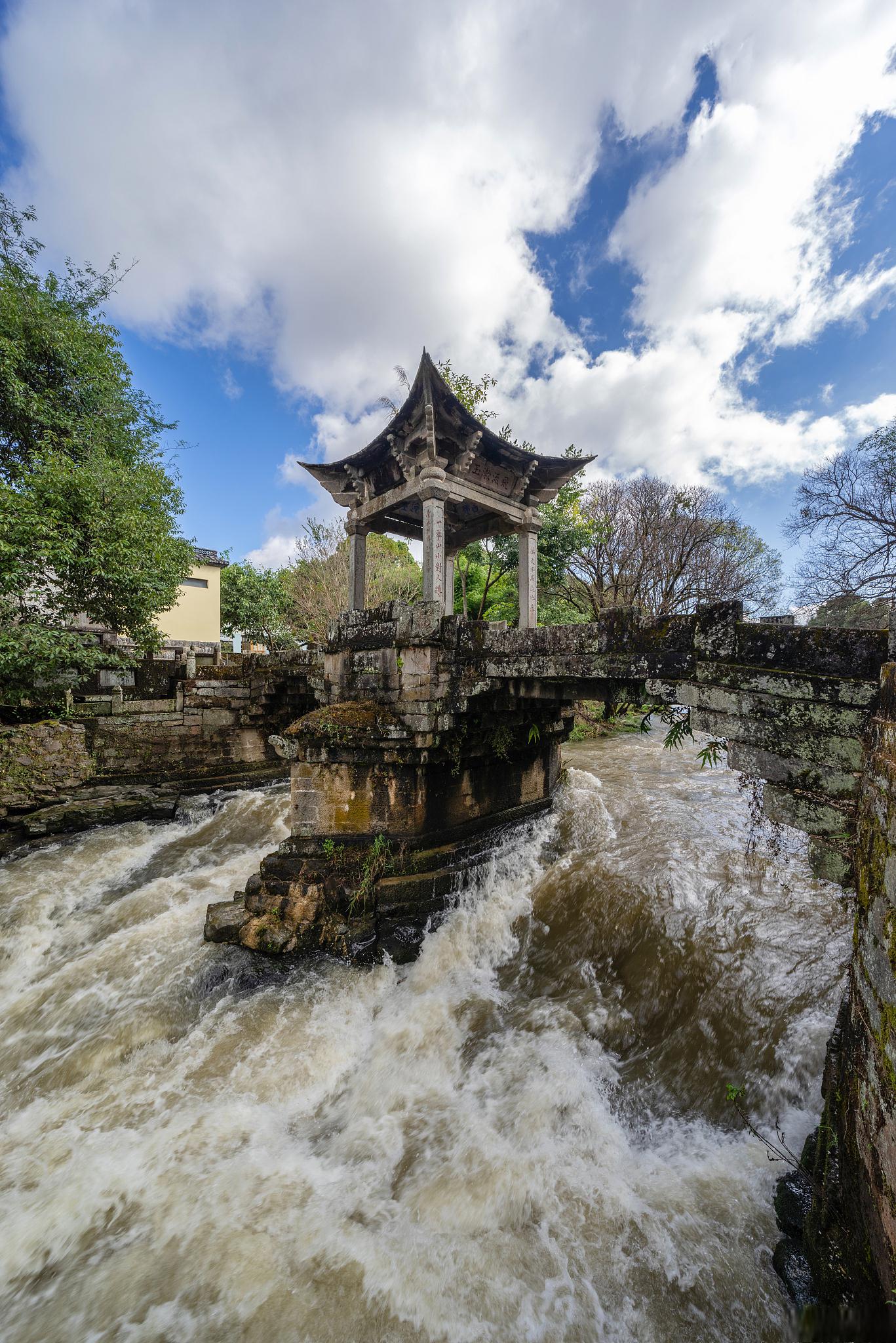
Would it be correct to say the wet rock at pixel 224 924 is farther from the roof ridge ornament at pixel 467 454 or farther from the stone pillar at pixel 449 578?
the roof ridge ornament at pixel 467 454

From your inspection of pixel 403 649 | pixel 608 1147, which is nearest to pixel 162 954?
pixel 403 649

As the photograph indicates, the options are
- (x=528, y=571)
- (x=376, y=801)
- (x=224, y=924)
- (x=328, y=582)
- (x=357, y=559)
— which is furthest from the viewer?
(x=328, y=582)

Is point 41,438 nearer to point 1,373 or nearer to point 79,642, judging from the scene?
point 1,373

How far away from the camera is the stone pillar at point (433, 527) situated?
23.5ft

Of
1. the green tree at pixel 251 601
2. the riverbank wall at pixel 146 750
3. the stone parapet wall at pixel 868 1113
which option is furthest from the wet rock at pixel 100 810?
the green tree at pixel 251 601

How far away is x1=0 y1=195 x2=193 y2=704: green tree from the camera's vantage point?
24.7 ft

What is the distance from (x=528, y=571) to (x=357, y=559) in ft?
10.4

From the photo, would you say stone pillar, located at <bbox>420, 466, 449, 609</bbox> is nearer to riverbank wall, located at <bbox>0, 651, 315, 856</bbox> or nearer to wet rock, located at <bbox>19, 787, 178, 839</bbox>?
riverbank wall, located at <bbox>0, 651, 315, 856</bbox>

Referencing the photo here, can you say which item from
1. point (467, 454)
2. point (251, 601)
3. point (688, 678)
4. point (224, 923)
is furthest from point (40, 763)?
point (251, 601)

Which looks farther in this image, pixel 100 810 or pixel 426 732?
pixel 100 810

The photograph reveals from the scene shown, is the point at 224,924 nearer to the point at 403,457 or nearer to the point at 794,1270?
the point at 794,1270

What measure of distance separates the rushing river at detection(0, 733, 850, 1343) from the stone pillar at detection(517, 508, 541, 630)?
4340mm

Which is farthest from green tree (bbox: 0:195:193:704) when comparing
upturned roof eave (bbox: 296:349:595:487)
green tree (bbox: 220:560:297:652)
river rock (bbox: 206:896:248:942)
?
green tree (bbox: 220:560:297:652)

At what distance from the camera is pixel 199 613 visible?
80.3 ft
